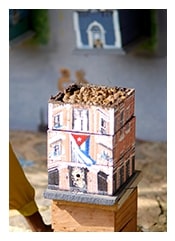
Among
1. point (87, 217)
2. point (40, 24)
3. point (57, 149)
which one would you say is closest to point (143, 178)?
point (40, 24)

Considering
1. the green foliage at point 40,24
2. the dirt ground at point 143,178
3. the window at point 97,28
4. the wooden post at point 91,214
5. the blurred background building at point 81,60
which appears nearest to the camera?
the wooden post at point 91,214

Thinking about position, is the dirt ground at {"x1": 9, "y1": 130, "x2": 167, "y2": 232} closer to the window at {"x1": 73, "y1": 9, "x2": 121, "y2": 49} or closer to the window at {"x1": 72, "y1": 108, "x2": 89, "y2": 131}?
the window at {"x1": 73, "y1": 9, "x2": 121, "y2": 49}

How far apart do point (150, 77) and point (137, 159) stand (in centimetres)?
62

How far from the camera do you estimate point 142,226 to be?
390 centimetres

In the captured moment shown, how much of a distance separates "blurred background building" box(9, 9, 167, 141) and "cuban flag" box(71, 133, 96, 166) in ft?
7.78

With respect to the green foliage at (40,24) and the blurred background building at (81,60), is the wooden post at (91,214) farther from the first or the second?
the green foliage at (40,24)

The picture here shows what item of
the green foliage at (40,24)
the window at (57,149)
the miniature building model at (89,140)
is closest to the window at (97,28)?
the green foliage at (40,24)

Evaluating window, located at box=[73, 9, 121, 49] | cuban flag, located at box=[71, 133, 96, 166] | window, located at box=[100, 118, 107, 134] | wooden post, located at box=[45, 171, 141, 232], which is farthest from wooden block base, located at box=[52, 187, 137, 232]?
window, located at box=[73, 9, 121, 49]

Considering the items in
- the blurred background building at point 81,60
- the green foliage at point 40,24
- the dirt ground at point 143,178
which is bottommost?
the dirt ground at point 143,178

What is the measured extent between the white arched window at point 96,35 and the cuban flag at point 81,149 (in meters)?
2.33

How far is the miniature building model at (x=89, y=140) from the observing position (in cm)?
265

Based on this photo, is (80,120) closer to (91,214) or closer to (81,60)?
(91,214)

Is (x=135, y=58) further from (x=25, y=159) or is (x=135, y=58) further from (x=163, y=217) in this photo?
(x=163, y=217)
